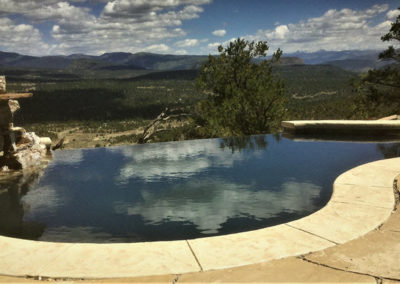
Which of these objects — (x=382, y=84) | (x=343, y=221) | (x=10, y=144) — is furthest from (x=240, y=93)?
(x=343, y=221)

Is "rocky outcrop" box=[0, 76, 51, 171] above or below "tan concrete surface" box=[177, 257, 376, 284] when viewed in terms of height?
above

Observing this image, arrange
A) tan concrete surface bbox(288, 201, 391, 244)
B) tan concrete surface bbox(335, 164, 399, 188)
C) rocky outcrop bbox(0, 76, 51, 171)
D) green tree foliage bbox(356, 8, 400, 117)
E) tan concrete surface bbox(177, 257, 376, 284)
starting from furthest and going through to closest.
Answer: green tree foliage bbox(356, 8, 400, 117)
rocky outcrop bbox(0, 76, 51, 171)
tan concrete surface bbox(335, 164, 399, 188)
tan concrete surface bbox(288, 201, 391, 244)
tan concrete surface bbox(177, 257, 376, 284)

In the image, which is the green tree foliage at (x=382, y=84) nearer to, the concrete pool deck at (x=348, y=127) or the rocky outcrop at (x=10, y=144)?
the concrete pool deck at (x=348, y=127)

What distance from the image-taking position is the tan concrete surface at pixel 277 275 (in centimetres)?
312

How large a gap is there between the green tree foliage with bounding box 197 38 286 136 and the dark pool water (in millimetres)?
9760

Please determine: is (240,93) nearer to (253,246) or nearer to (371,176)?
(371,176)

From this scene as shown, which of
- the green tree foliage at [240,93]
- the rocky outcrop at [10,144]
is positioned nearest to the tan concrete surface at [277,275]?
the rocky outcrop at [10,144]

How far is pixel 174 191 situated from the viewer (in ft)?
22.1

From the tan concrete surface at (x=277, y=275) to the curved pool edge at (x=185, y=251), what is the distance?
11cm

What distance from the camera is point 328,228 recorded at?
4.23 metres

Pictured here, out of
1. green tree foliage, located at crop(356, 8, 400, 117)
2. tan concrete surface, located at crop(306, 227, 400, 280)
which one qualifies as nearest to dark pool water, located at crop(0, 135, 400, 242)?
tan concrete surface, located at crop(306, 227, 400, 280)

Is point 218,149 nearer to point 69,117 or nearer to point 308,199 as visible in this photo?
point 308,199

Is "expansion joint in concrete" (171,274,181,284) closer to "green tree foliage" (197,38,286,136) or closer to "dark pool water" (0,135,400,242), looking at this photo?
"dark pool water" (0,135,400,242)

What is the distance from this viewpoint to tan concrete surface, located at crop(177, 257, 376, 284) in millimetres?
3117
